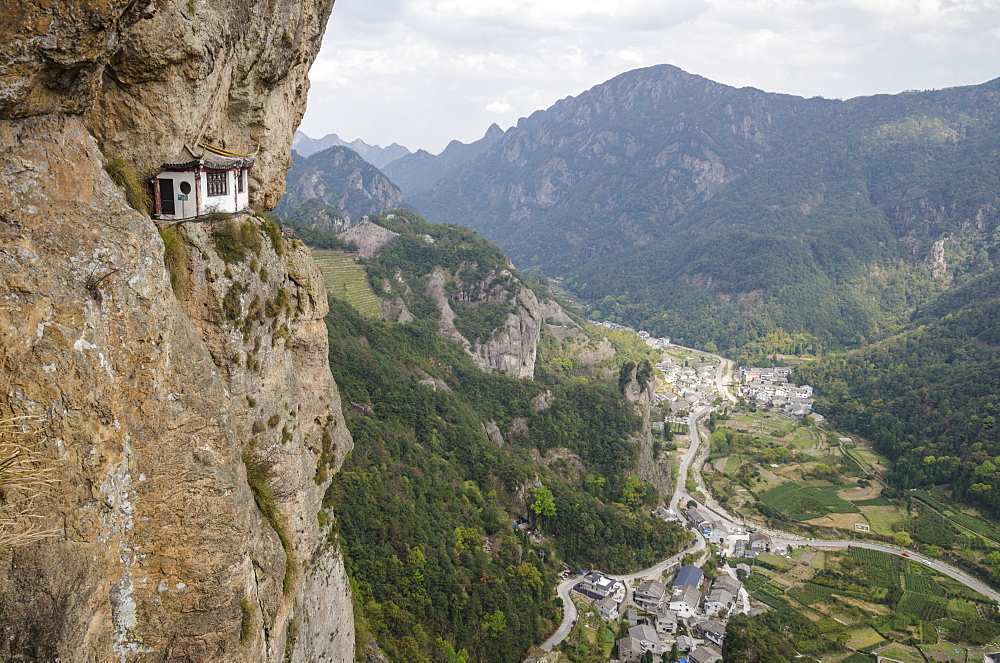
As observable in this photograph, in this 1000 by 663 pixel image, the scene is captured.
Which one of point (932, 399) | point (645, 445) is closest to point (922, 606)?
point (645, 445)

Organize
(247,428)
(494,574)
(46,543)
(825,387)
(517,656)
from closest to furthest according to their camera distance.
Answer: (46,543), (247,428), (517,656), (494,574), (825,387)

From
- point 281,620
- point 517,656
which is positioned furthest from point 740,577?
point 281,620

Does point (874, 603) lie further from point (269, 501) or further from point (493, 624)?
point (269, 501)

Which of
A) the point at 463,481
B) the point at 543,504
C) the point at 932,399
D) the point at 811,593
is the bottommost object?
the point at 811,593

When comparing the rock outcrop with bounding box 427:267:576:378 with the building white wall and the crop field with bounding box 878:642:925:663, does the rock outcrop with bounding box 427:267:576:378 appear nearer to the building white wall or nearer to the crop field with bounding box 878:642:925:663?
the crop field with bounding box 878:642:925:663

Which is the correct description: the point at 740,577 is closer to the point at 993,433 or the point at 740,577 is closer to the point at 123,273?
the point at 993,433

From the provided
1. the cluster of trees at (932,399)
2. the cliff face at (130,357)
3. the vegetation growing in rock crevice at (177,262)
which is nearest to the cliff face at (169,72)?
the cliff face at (130,357)
